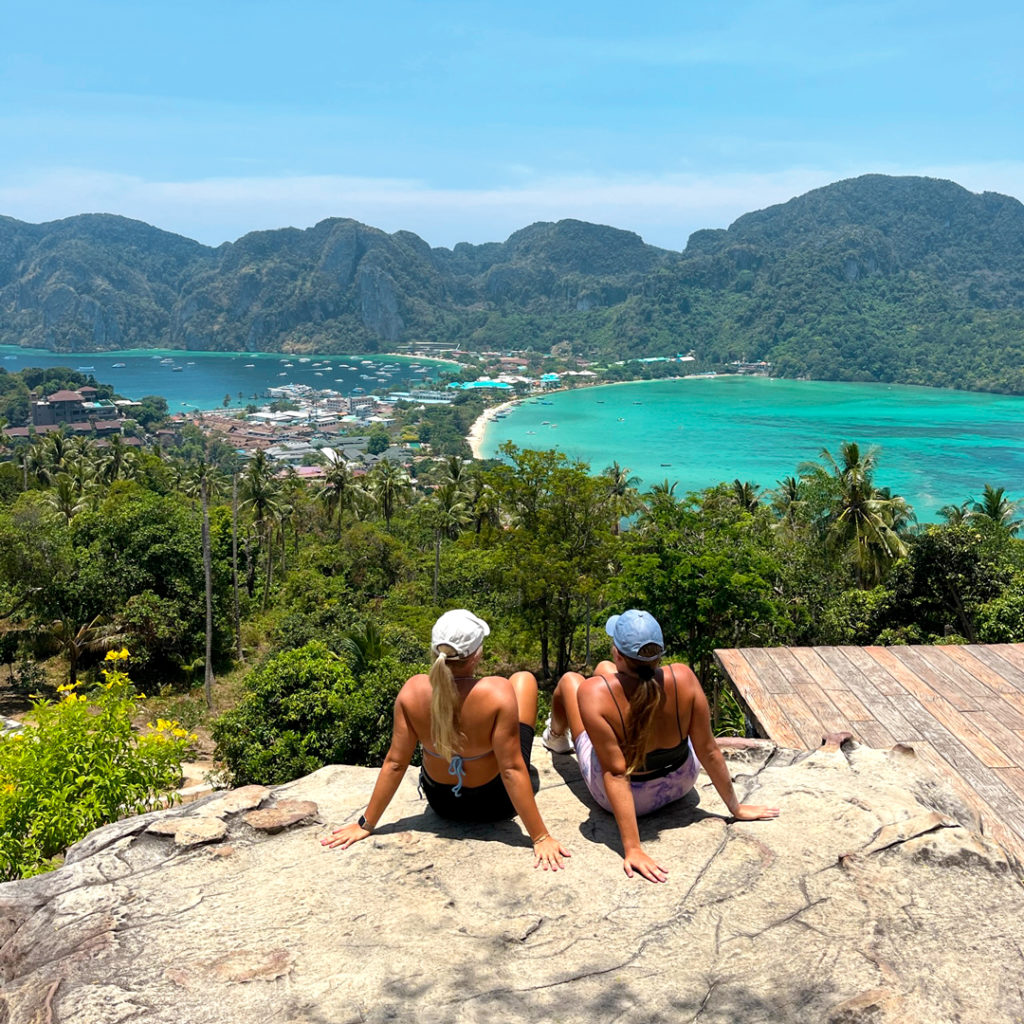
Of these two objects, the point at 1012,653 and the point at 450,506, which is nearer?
the point at 1012,653

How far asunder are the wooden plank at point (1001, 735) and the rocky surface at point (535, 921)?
4.95 feet

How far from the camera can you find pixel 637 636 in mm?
3359

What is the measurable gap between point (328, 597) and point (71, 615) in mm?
9030

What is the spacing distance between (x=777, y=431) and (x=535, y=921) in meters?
117

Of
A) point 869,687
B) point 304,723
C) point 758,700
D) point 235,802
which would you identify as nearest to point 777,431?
point 304,723

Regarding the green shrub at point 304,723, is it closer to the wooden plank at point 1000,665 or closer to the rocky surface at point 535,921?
the rocky surface at point 535,921

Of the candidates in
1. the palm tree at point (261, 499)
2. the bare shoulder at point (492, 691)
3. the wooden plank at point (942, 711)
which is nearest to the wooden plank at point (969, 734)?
the wooden plank at point (942, 711)

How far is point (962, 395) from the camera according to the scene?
151500mm

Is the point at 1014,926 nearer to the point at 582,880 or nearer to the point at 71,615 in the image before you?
the point at 582,880

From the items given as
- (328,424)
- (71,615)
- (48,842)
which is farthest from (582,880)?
(328,424)

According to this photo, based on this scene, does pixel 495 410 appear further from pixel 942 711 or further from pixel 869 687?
pixel 942 711

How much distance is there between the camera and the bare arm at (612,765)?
11.0 ft

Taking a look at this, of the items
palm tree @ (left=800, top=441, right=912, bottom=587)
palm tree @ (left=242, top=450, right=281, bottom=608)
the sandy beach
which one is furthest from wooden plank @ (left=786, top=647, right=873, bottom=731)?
the sandy beach

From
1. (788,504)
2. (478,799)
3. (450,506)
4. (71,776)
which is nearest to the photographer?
(478,799)
